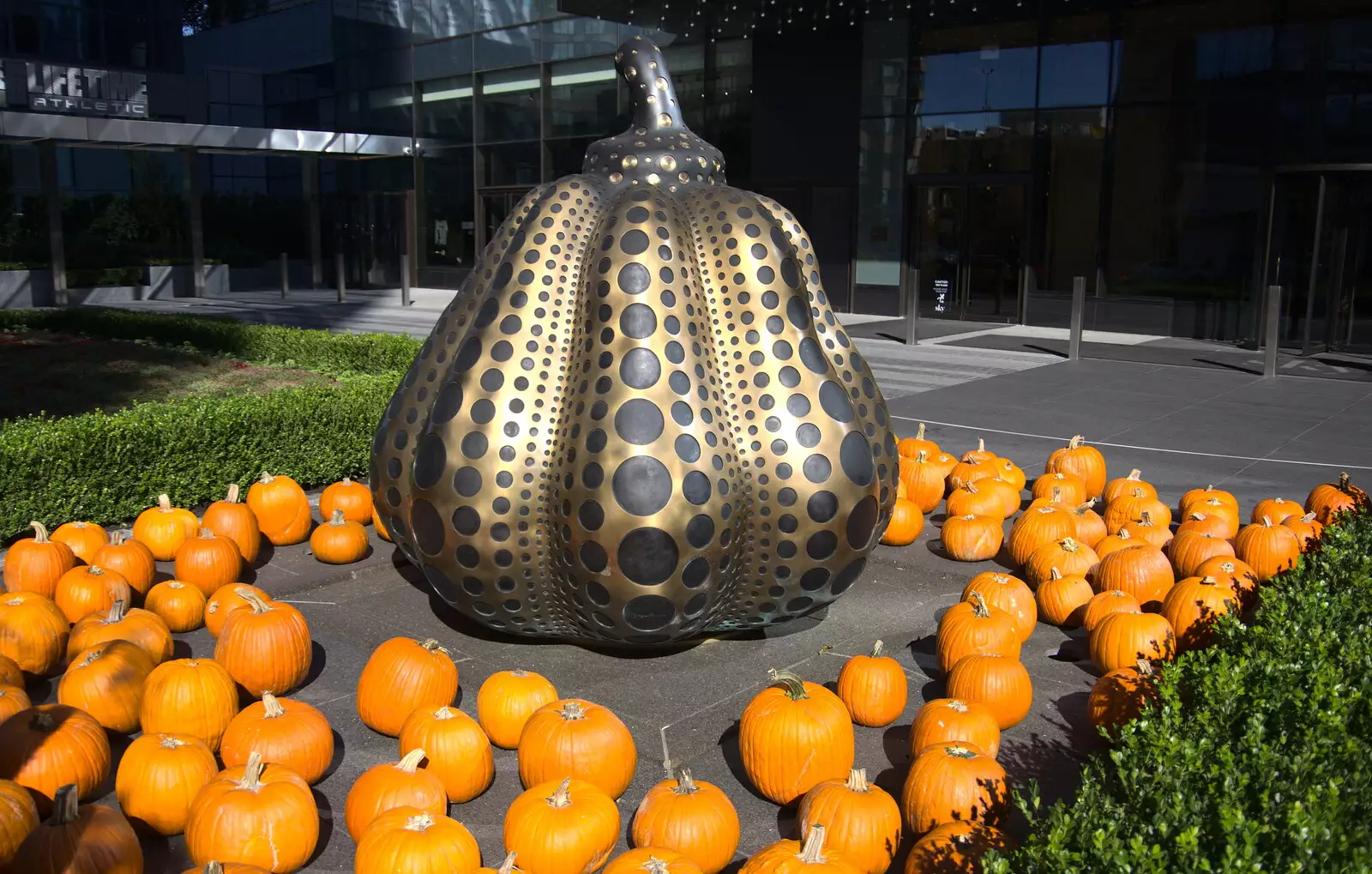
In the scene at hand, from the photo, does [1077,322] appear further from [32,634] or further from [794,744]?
[32,634]

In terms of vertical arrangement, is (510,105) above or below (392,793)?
above

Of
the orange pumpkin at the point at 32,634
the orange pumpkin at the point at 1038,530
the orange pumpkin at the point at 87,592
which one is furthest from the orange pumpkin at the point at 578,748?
the orange pumpkin at the point at 1038,530

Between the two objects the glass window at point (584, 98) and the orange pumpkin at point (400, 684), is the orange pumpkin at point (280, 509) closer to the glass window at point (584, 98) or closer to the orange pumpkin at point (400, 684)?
the orange pumpkin at point (400, 684)

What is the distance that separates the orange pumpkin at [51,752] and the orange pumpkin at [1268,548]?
6033mm

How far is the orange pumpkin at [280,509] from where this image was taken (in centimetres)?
785

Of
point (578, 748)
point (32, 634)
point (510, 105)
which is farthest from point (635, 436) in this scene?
point (510, 105)

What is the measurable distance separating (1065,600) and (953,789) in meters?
2.61

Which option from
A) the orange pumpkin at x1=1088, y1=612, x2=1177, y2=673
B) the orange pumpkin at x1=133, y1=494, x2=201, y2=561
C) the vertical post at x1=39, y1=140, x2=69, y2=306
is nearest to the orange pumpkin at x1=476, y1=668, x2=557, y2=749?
the orange pumpkin at x1=1088, y1=612, x2=1177, y2=673

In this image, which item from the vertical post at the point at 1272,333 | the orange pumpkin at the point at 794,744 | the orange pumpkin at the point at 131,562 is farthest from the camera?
the vertical post at the point at 1272,333

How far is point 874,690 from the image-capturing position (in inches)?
201

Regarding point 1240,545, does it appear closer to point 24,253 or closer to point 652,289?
point 652,289

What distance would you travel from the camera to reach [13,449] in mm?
7953

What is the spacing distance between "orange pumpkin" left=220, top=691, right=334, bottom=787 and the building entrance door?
2149cm

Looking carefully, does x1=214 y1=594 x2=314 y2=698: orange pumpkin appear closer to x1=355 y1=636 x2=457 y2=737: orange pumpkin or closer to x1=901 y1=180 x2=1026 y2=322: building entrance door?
x1=355 y1=636 x2=457 y2=737: orange pumpkin
